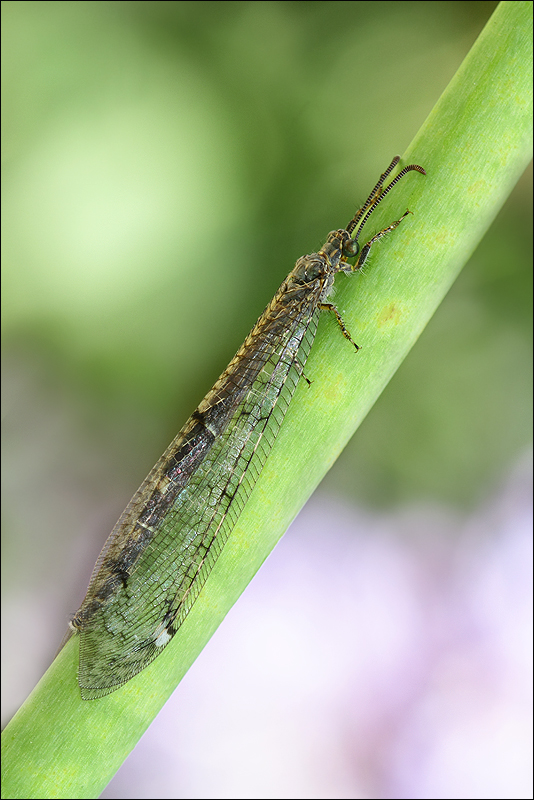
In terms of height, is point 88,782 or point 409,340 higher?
point 409,340

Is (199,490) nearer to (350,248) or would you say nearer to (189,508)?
(189,508)

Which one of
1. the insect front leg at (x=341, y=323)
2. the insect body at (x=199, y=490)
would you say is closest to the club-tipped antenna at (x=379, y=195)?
the insect body at (x=199, y=490)

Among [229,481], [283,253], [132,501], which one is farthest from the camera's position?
[283,253]

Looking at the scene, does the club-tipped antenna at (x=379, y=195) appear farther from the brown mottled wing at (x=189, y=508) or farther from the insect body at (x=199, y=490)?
the brown mottled wing at (x=189, y=508)

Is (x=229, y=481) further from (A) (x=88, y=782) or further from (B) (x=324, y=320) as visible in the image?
(A) (x=88, y=782)

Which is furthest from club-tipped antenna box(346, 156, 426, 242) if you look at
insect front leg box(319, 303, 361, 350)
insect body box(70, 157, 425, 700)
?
insect front leg box(319, 303, 361, 350)

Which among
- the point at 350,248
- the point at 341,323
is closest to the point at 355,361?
the point at 341,323

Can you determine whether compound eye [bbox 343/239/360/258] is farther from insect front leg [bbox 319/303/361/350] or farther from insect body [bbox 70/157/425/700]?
insect front leg [bbox 319/303/361/350]

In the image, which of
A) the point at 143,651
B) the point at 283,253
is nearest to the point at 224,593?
the point at 143,651
